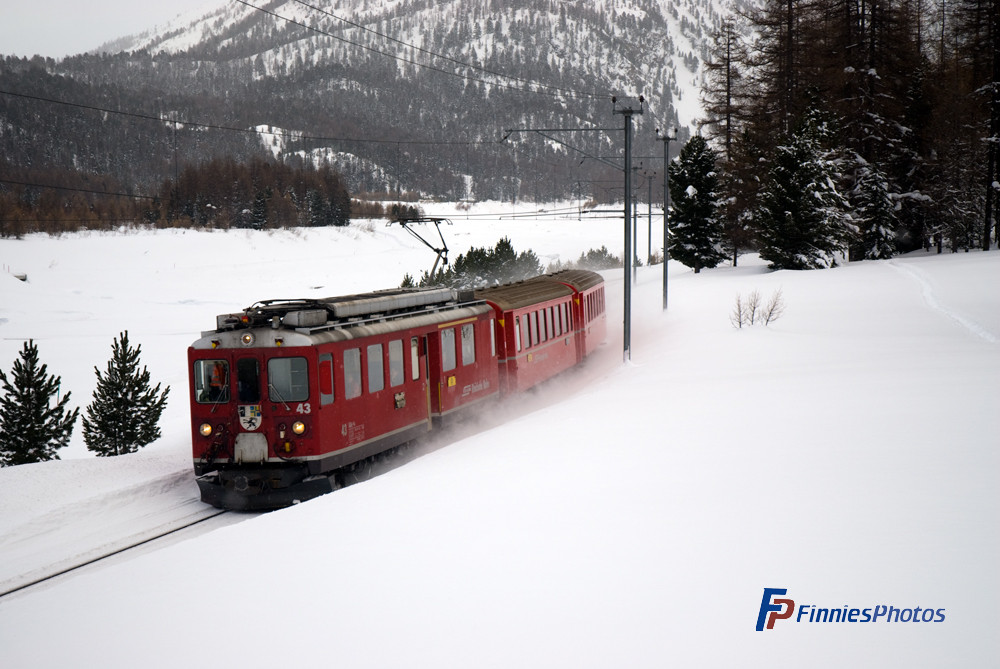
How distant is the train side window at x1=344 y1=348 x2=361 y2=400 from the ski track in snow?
47.0ft

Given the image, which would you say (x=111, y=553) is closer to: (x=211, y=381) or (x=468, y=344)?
(x=211, y=381)

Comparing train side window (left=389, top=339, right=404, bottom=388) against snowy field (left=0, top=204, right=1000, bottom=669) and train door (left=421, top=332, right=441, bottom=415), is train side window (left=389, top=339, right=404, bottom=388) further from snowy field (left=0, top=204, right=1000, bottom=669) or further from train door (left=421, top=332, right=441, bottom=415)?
snowy field (left=0, top=204, right=1000, bottom=669)

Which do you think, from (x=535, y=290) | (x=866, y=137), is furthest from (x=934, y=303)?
(x=866, y=137)

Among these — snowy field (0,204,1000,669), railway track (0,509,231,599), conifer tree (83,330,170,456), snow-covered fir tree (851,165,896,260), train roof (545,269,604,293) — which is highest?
snow-covered fir tree (851,165,896,260)

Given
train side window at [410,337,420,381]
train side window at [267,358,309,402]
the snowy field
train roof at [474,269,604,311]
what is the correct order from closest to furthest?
the snowy field → train side window at [267,358,309,402] → train side window at [410,337,420,381] → train roof at [474,269,604,311]

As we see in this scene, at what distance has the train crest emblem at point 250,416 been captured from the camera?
1178 cm

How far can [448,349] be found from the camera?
15.4 metres

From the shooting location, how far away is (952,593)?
5.42m

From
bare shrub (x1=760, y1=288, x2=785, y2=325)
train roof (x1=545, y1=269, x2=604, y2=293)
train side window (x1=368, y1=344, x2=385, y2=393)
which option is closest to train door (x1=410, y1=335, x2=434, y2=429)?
train side window (x1=368, y1=344, x2=385, y2=393)

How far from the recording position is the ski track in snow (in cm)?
2005

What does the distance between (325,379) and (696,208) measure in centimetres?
4181

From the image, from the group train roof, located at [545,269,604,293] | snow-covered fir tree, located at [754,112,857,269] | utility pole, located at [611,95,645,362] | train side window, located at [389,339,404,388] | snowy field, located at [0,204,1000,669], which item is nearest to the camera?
snowy field, located at [0,204,1000,669]

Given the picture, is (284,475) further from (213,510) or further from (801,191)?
(801,191)

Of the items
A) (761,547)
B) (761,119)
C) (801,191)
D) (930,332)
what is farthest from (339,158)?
(761,547)
